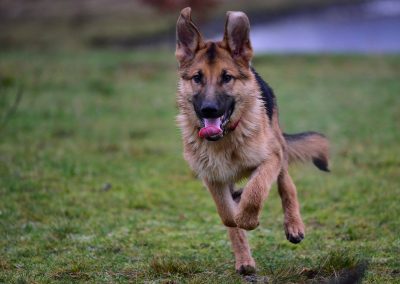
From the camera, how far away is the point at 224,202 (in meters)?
6.53

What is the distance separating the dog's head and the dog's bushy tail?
139cm

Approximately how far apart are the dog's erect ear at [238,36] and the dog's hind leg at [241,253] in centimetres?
167

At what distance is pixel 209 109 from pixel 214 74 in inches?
15.7

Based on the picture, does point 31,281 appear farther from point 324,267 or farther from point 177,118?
point 324,267

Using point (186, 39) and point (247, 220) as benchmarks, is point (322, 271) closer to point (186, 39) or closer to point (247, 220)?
point (247, 220)

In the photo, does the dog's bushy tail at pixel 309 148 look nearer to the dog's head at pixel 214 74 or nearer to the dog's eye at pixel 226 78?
the dog's head at pixel 214 74

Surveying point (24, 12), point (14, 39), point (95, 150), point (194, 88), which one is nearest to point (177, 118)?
point (194, 88)

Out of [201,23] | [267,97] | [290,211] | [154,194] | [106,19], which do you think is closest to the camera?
[290,211]

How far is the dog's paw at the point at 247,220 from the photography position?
6.12 meters

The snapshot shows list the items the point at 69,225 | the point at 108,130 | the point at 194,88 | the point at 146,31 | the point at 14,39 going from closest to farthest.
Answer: the point at 194,88 < the point at 69,225 < the point at 108,130 < the point at 14,39 < the point at 146,31

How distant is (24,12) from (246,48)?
3796cm

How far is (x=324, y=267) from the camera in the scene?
20.1 ft

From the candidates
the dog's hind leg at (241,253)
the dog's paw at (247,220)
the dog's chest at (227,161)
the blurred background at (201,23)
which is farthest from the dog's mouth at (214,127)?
the blurred background at (201,23)

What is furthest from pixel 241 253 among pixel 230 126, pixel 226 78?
pixel 226 78
